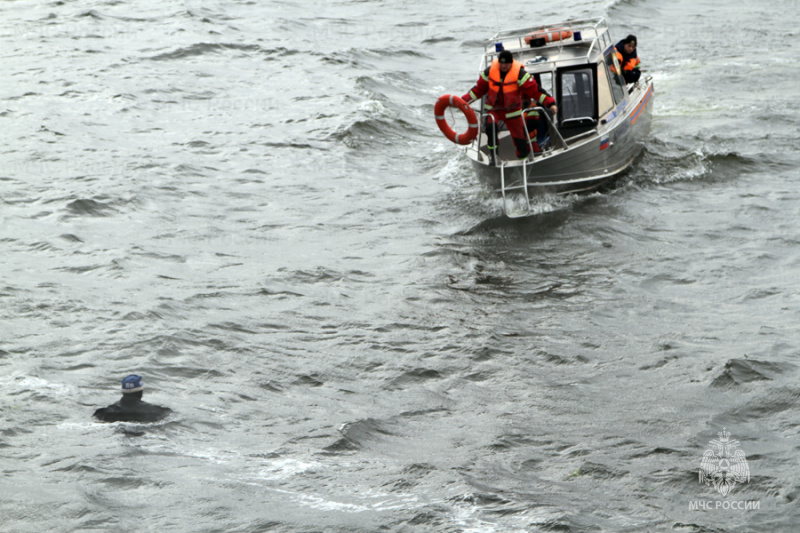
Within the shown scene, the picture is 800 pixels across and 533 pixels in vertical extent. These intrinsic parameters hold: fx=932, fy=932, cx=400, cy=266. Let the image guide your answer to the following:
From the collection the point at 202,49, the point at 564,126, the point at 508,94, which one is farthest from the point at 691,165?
the point at 202,49

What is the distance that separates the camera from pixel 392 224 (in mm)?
12773

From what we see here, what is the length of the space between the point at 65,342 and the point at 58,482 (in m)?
2.67

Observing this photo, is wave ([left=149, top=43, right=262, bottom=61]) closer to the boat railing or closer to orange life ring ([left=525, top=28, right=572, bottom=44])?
the boat railing

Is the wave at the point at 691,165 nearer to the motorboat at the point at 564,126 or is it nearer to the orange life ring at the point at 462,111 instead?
the motorboat at the point at 564,126

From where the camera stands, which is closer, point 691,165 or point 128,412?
point 128,412

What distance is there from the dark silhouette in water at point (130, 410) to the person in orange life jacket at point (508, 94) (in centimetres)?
654

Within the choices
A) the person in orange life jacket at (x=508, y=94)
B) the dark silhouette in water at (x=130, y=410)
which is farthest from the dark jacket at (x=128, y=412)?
the person in orange life jacket at (x=508, y=94)

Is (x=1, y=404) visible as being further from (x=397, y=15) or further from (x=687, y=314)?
(x=397, y=15)

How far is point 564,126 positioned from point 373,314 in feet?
16.7

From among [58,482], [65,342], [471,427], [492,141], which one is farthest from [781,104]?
[58,482]

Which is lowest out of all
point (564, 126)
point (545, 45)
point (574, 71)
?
point (564, 126)

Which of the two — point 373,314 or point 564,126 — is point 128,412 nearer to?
point 373,314

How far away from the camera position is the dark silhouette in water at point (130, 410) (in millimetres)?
7199

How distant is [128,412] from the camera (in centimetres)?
725
